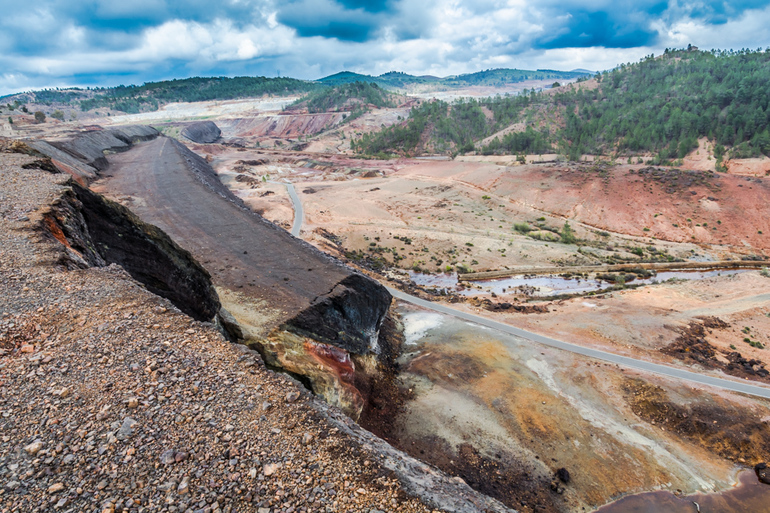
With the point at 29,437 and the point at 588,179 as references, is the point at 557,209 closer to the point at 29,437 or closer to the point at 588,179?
the point at 588,179

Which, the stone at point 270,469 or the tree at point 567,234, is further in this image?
the tree at point 567,234

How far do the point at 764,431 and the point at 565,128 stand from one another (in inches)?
3251

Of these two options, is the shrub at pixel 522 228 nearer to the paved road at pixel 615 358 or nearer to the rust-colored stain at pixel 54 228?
the paved road at pixel 615 358

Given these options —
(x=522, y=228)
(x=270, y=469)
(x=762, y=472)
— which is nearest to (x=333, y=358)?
(x=270, y=469)

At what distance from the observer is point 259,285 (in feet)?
55.9

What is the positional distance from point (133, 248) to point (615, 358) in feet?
79.2

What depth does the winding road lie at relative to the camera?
18.3 meters

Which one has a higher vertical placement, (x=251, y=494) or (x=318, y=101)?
(x=318, y=101)

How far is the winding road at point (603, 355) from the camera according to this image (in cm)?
1830

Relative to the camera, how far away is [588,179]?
2153 inches

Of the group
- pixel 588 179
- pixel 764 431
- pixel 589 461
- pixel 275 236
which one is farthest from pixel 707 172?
pixel 275 236

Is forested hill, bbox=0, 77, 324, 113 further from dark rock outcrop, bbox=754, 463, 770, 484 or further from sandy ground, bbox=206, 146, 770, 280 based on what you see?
dark rock outcrop, bbox=754, 463, 770, 484

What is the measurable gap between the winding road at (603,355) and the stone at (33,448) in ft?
69.9

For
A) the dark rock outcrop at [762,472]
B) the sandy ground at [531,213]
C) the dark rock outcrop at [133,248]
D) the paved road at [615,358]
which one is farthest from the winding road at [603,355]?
the dark rock outcrop at [133,248]
